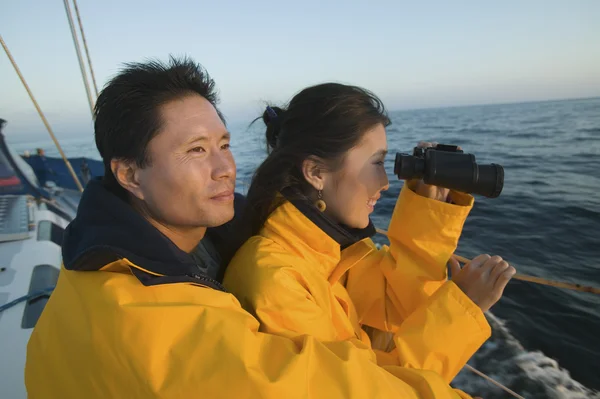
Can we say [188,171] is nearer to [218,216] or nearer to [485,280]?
[218,216]

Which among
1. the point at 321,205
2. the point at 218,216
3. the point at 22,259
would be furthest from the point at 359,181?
the point at 22,259

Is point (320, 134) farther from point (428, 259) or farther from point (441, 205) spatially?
point (428, 259)

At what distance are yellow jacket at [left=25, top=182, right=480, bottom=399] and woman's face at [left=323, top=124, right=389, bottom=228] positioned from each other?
24.8 inches

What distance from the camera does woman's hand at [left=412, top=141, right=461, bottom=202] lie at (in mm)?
1574

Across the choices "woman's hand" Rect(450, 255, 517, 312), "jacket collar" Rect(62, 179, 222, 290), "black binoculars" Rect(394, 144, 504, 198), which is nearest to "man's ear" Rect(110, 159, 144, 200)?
"jacket collar" Rect(62, 179, 222, 290)

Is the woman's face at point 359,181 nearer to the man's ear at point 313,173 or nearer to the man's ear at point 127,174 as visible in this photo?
the man's ear at point 313,173

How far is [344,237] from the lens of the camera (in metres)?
1.41

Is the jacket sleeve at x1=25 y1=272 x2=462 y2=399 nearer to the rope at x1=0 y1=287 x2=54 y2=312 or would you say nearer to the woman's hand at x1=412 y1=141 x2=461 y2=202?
the woman's hand at x1=412 y1=141 x2=461 y2=202

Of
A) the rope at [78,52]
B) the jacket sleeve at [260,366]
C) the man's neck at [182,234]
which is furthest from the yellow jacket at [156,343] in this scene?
the rope at [78,52]

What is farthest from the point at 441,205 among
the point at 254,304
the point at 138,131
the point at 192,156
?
the point at 138,131

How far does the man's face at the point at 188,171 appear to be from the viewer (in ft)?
3.71

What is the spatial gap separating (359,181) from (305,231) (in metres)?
0.30

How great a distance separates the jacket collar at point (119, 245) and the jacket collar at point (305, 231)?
0.39 m

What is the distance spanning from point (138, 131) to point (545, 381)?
295 cm
